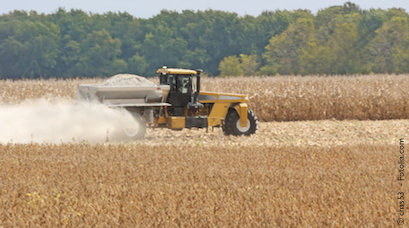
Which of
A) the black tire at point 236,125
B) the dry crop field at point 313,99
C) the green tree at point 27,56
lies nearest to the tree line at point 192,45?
the green tree at point 27,56

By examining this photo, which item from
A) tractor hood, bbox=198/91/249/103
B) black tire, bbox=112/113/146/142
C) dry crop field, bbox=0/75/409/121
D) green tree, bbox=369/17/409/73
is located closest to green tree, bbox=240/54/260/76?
green tree, bbox=369/17/409/73

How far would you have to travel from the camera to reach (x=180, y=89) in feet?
50.0

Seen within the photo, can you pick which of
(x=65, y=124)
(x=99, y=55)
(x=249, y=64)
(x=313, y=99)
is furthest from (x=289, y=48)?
(x=65, y=124)

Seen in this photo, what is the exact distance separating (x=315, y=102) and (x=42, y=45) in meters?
45.0

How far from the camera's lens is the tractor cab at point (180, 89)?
49.8ft

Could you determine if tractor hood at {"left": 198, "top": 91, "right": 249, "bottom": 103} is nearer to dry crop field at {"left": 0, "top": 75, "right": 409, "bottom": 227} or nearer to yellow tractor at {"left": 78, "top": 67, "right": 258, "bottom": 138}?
yellow tractor at {"left": 78, "top": 67, "right": 258, "bottom": 138}

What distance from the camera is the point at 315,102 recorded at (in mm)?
22922

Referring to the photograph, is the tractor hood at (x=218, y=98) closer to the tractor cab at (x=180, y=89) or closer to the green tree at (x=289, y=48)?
the tractor cab at (x=180, y=89)

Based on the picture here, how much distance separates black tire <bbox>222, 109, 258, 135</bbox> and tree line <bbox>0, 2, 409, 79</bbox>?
4611cm

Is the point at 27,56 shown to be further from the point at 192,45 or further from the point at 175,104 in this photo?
the point at 175,104

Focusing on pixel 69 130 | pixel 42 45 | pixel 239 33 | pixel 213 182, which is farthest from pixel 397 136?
pixel 239 33

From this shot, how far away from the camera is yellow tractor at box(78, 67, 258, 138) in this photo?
14.6 m

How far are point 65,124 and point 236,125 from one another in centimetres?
448

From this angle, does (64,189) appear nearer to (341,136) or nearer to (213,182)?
(213,182)
